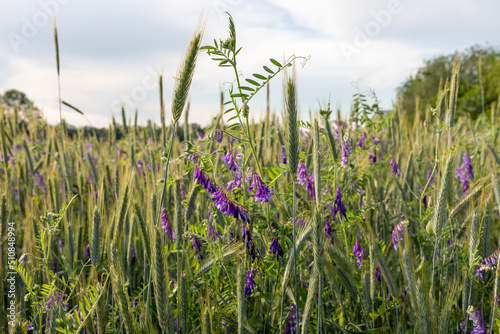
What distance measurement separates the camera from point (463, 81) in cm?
3741

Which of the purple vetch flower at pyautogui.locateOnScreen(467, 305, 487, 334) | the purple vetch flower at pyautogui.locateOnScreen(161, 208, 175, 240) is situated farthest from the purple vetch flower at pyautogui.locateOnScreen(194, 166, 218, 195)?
the purple vetch flower at pyautogui.locateOnScreen(467, 305, 487, 334)

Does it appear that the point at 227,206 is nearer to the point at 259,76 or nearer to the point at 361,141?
the point at 259,76

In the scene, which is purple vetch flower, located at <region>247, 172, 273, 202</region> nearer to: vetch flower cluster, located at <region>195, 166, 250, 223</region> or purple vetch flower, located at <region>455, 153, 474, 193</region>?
vetch flower cluster, located at <region>195, 166, 250, 223</region>

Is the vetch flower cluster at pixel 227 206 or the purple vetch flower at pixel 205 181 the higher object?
the purple vetch flower at pixel 205 181

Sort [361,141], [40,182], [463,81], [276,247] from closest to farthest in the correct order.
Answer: [276,247] → [361,141] → [40,182] → [463,81]

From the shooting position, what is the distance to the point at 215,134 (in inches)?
55.5

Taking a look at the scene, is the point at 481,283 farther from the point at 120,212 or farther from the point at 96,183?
the point at 96,183

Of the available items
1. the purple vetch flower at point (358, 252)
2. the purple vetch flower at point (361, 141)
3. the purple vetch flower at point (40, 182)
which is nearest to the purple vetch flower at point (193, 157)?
the purple vetch flower at point (358, 252)

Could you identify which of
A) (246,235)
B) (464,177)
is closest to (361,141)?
(464,177)

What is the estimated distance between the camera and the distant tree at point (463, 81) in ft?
98.8

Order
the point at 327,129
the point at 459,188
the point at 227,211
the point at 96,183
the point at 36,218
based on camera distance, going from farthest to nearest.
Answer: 1. the point at 459,188
2. the point at 96,183
3. the point at 36,218
4. the point at 327,129
5. the point at 227,211

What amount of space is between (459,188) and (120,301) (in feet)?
8.02

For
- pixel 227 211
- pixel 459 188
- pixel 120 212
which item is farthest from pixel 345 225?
pixel 459 188

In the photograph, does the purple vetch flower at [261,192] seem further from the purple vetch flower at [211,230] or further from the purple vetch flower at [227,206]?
the purple vetch flower at [211,230]
